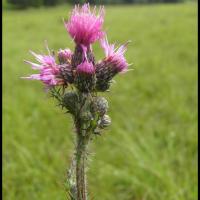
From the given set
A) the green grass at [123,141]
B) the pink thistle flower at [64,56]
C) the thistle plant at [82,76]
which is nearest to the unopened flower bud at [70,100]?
the thistle plant at [82,76]

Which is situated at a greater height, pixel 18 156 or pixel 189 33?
pixel 18 156

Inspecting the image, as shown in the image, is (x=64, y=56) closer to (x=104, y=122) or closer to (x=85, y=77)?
(x=85, y=77)

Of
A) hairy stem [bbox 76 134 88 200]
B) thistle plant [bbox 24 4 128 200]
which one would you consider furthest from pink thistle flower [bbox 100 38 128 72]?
A: hairy stem [bbox 76 134 88 200]

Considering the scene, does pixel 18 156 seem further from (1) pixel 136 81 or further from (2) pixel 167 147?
(1) pixel 136 81

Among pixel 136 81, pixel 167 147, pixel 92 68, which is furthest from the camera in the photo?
pixel 136 81

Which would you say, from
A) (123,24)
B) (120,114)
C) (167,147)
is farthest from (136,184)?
(123,24)

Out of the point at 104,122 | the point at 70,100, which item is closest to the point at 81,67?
the point at 70,100

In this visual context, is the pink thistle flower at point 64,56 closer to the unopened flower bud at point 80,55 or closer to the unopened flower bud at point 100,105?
the unopened flower bud at point 80,55

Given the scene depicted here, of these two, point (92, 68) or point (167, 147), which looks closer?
point (92, 68)
